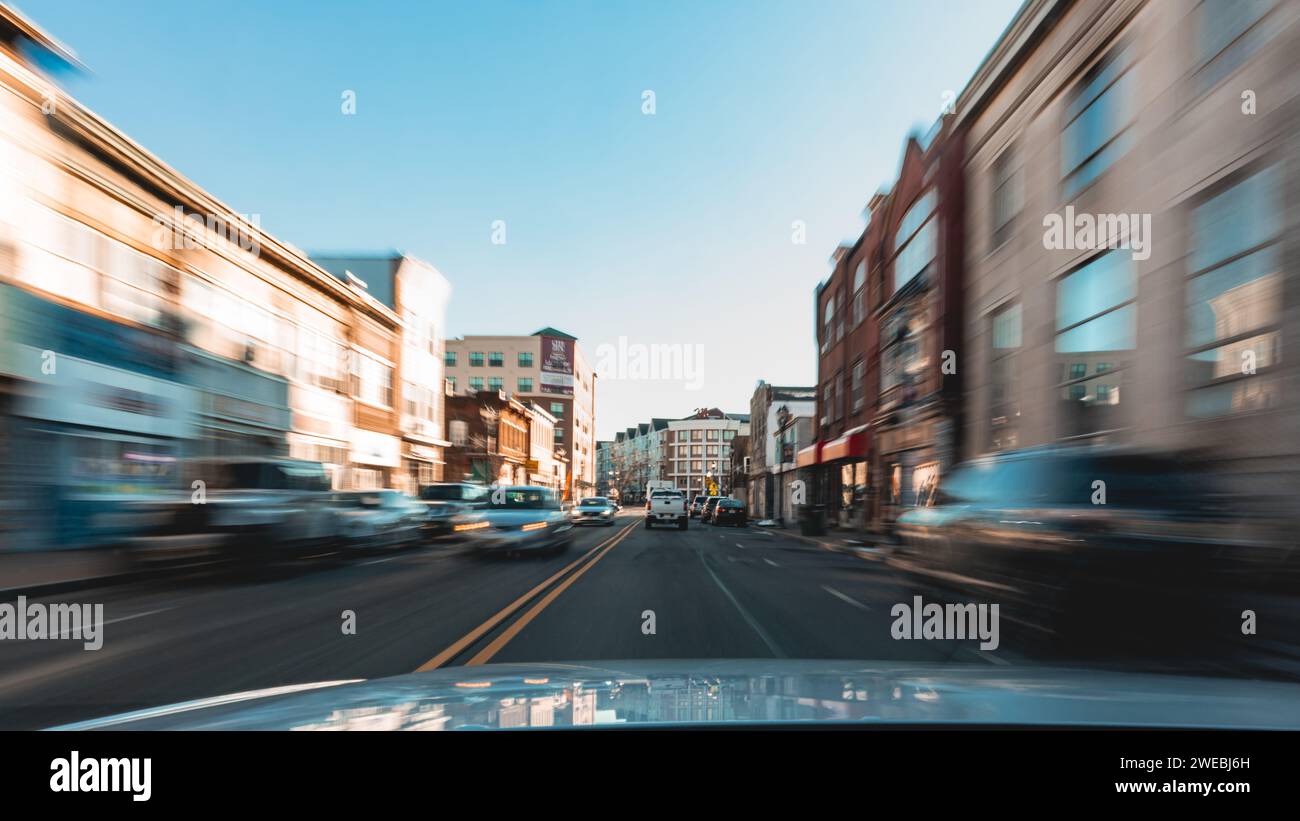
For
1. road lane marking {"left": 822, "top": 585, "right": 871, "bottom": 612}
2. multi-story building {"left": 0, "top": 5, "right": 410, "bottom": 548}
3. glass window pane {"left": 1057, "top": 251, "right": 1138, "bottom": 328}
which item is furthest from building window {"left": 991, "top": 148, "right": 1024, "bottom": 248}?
multi-story building {"left": 0, "top": 5, "right": 410, "bottom": 548}

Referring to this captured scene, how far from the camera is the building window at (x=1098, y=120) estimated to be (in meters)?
14.2

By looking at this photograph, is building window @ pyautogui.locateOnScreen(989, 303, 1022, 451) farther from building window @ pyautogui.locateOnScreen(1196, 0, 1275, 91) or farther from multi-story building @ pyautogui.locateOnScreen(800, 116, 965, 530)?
building window @ pyautogui.locateOnScreen(1196, 0, 1275, 91)

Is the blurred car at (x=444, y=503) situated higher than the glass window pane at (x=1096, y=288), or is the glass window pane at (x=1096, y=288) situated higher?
the glass window pane at (x=1096, y=288)

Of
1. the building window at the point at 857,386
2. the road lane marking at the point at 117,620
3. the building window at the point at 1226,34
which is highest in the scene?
the building window at the point at 1226,34

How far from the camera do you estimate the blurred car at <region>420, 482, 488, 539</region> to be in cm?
2300

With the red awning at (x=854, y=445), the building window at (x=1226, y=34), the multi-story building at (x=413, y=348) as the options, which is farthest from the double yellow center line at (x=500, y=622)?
the multi-story building at (x=413, y=348)

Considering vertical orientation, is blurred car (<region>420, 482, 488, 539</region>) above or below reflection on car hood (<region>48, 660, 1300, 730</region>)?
below

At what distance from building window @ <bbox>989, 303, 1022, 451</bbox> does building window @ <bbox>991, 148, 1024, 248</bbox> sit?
7.05 feet

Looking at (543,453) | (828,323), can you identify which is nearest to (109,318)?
(828,323)

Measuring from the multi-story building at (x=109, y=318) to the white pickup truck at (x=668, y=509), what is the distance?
15370 millimetres

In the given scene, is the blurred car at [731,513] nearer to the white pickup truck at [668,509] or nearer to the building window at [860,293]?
the white pickup truck at [668,509]
